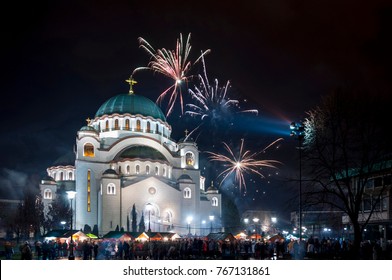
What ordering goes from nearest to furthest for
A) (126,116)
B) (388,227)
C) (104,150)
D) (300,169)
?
(300,169) < (388,227) < (104,150) < (126,116)

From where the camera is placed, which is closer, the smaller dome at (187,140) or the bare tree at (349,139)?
the bare tree at (349,139)

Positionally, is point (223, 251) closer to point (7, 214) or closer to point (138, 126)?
point (138, 126)

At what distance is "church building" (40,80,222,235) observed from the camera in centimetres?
6656

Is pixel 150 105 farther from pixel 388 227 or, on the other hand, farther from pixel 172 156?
pixel 388 227

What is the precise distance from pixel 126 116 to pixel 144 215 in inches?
671

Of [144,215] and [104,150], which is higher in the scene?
[104,150]

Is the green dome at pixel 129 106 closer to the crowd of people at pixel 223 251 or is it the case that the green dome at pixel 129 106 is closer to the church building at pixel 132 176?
the church building at pixel 132 176

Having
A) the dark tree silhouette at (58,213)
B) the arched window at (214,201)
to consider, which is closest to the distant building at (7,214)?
the dark tree silhouette at (58,213)

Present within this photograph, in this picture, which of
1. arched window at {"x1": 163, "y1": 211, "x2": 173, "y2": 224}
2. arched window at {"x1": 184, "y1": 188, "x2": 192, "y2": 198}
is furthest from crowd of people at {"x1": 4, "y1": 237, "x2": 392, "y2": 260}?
arched window at {"x1": 184, "y1": 188, "x2": 192, "y2": 198}

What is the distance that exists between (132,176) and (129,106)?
13.3 meters

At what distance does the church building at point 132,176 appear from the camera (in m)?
66.6
